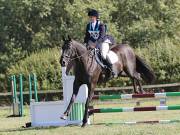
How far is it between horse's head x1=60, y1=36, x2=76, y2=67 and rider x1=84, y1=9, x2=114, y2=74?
65 cm

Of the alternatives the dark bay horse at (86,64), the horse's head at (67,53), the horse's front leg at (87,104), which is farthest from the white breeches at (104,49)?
the horse's head at (67,53)

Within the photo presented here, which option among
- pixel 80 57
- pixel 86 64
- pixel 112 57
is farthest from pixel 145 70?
pixel 80 57

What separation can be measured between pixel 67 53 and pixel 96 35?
3.74 ft

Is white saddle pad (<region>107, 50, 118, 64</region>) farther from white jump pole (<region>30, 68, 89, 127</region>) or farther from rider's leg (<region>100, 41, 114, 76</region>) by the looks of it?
white jump pole (<region>30, 68, 89, 127</region>)

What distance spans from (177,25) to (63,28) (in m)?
8.08

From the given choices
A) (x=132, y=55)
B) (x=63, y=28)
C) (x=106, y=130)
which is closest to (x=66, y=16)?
(x=63, y=28)

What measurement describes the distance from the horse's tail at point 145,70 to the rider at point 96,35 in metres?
1.56

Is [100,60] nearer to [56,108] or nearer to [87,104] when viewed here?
[87,104]

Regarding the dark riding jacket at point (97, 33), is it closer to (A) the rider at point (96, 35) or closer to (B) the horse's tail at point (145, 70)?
(A) the rider at point (96, 35)

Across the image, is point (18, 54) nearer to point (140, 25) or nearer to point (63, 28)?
point (63, 28)

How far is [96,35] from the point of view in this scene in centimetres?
Answer: 1256

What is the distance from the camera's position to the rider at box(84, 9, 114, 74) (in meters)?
12.5

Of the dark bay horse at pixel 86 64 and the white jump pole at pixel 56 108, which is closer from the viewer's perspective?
the dark bay horse at pixel 86 64

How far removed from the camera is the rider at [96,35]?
12492 mm
